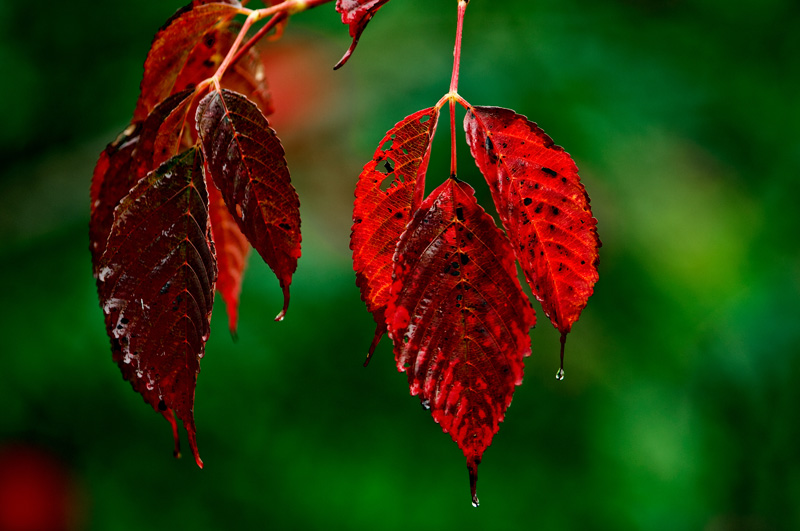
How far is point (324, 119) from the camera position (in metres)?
1.88

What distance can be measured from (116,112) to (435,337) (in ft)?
6.47

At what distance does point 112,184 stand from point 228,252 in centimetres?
17

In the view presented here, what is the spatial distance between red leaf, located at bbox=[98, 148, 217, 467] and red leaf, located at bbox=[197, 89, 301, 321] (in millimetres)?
15

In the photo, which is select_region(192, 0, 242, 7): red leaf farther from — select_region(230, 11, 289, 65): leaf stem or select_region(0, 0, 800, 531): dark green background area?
select_region(0, 0, 800, 531): dark green background area

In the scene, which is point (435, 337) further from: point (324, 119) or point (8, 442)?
point (8, 442)

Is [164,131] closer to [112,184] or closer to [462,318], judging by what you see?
[112,184]

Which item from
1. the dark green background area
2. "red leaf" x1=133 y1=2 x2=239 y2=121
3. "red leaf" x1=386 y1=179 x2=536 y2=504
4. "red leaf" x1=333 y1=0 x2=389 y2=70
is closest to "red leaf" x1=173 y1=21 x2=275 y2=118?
"red leaf" x1=133 y1=2 x2=239 y2=121

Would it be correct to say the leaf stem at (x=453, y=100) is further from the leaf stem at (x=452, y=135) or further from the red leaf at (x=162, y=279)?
the red leaf at (x=162, y=279)

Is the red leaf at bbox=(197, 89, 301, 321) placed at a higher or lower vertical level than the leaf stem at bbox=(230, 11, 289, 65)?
lower

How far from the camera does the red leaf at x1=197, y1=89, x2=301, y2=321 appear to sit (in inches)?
13.8

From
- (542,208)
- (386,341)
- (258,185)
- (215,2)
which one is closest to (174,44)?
(215,2)

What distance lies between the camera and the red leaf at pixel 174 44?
423mm

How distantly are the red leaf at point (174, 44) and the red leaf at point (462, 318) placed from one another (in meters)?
0.22

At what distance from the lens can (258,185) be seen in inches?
13.9
